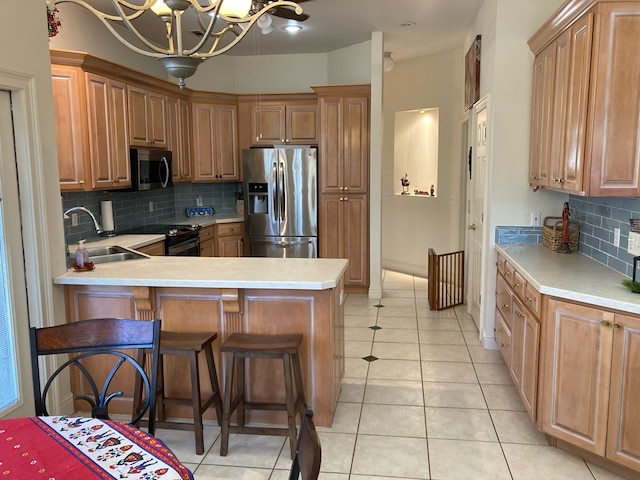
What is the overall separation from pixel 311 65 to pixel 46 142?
425cm

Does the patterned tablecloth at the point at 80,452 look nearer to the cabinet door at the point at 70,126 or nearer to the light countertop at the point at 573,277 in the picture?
the light countertop at the point at 573,277

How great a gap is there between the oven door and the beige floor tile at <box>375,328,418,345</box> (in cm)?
207

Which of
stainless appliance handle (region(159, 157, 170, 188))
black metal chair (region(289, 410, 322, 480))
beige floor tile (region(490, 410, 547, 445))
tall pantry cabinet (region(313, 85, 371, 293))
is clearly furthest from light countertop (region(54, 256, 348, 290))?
tall pantry cabinet (region(313, 85, 371, 293))

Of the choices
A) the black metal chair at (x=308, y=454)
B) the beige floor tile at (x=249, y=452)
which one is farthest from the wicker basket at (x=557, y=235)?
the black metal chair at (x=308, y=454)

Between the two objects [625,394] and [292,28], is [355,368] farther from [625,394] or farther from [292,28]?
[292,28]

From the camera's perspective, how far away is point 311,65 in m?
6.57

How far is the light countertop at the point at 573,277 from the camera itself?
242cm

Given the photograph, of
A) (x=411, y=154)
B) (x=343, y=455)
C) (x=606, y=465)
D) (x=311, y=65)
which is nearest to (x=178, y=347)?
(x=343, y=455)

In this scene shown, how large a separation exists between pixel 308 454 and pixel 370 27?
5141 millimetres

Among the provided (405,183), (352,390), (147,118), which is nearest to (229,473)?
(352,390)

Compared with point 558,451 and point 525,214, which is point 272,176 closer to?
point 525,214

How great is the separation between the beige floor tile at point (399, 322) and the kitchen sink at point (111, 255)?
2.44m

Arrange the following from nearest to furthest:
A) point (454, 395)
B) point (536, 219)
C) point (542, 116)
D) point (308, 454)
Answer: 1. point (308, 454)
2. point (454, 395)
3. point (542, 116)
4. point (536, 219)

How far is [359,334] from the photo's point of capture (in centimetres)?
474
